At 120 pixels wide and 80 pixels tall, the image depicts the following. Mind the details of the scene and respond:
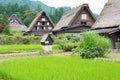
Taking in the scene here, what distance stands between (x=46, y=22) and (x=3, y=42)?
691 inches

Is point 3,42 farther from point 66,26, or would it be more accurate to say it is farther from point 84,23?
point 84,23

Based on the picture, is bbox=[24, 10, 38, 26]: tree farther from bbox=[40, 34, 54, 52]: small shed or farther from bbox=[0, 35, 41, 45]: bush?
bbox=[40, 34, 54, 52]: small shed

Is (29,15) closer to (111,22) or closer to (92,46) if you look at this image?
(111,22)

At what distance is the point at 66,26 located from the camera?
38.9 m

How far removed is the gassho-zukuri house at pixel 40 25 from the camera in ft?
160

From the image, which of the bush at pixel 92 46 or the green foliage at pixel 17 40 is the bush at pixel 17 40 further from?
the bush at pixel 92 46

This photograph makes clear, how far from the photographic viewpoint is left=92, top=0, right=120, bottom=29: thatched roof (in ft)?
80.7

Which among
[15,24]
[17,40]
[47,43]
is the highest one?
[15,24]

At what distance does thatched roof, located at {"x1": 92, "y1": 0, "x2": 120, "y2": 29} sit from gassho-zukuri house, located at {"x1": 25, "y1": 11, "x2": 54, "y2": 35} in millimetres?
21008

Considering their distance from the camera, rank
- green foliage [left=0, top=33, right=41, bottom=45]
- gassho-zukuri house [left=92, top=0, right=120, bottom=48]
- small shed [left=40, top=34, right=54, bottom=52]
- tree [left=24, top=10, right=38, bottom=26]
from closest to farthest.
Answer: small shed [left=40, top=34, right=54, bottom=52], gassho-zukuri house [left=92, top=0, right=120, bottom=48], green foliage [left=0, top=33, right=41, bottom=45], tree [left=24, top=10, right=38, bottom=26]

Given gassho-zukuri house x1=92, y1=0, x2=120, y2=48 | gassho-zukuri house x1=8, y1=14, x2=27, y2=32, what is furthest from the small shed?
gassho-zukuri house x1=8, y1=14, x2=27, y2=32

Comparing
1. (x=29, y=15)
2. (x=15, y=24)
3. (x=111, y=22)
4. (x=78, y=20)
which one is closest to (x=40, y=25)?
(x=15, y=24)

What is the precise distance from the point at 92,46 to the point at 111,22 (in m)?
8.23

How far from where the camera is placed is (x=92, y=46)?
17.2 metres
